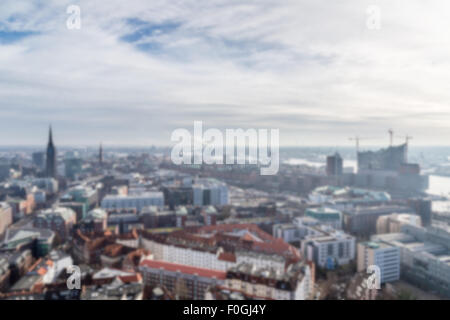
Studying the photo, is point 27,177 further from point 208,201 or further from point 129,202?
point 208,201

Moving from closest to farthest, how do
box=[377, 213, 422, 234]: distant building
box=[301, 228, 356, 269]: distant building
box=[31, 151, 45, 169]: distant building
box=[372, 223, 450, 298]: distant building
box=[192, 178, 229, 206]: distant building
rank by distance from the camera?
box=[372, 223, 450, 298]: distant building < box=[301, 228, 356, 269]: distant building < box=[377, 213, 422, 234]: distant building < box=[192, 178, 229, 206]: distant building < box=[31, 151, 45, 169]: distant building

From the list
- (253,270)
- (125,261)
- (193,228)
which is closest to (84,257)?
(125,261)

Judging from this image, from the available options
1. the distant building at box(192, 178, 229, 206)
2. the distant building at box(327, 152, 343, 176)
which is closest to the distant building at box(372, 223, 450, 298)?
the distant building at box(192, 178, 229, 206)

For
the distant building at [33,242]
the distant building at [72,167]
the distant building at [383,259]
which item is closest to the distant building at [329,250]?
the distant building at [383,259]

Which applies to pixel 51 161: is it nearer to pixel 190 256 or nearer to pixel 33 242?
pixel 33 242

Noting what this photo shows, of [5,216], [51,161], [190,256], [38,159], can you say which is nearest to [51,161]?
[51,161]

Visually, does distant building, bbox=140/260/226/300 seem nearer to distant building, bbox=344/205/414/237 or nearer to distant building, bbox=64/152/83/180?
distant building, bbox=344/205/414/237
